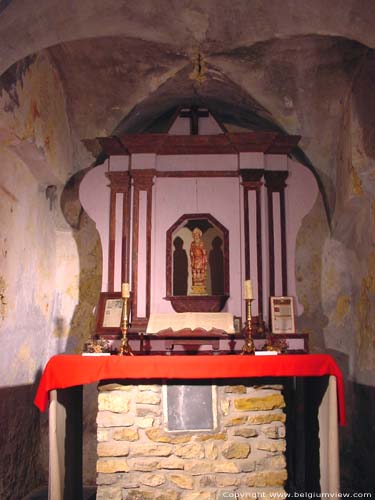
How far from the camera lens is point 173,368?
14.5ft

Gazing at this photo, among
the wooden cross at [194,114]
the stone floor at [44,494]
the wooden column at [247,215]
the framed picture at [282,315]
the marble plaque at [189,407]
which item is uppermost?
the wooden cross at [194,114]

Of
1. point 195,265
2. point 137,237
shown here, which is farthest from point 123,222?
point 195,265

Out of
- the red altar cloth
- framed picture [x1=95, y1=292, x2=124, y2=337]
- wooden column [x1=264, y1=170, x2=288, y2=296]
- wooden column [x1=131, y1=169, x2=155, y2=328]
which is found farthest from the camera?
wooden column [x1=264, y1=170, x2=288, y2=296]

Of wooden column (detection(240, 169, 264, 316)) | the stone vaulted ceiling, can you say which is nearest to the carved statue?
wooden column (detection(240, 169, 264, 316))

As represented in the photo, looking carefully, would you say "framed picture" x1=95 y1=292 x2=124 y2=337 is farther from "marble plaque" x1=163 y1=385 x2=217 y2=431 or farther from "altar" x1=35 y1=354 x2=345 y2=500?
"marble plaque" x1=163 y1=385 x2=217 y2=431

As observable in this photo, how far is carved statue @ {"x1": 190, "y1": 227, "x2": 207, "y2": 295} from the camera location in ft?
21.2

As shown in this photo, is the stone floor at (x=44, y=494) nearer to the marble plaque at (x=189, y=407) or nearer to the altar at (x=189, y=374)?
the altar at (x=189, y=374)

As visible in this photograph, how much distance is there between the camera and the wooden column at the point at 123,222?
655 cm

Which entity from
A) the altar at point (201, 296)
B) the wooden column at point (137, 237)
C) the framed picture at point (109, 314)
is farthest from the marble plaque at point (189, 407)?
the wooden column at point (137, 237)

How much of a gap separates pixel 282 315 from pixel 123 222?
7.11ft

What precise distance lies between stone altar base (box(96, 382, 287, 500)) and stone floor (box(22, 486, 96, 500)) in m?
1.56

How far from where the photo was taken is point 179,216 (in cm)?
672

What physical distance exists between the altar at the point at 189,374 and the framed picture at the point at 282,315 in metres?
1.55

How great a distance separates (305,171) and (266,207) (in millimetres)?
658
